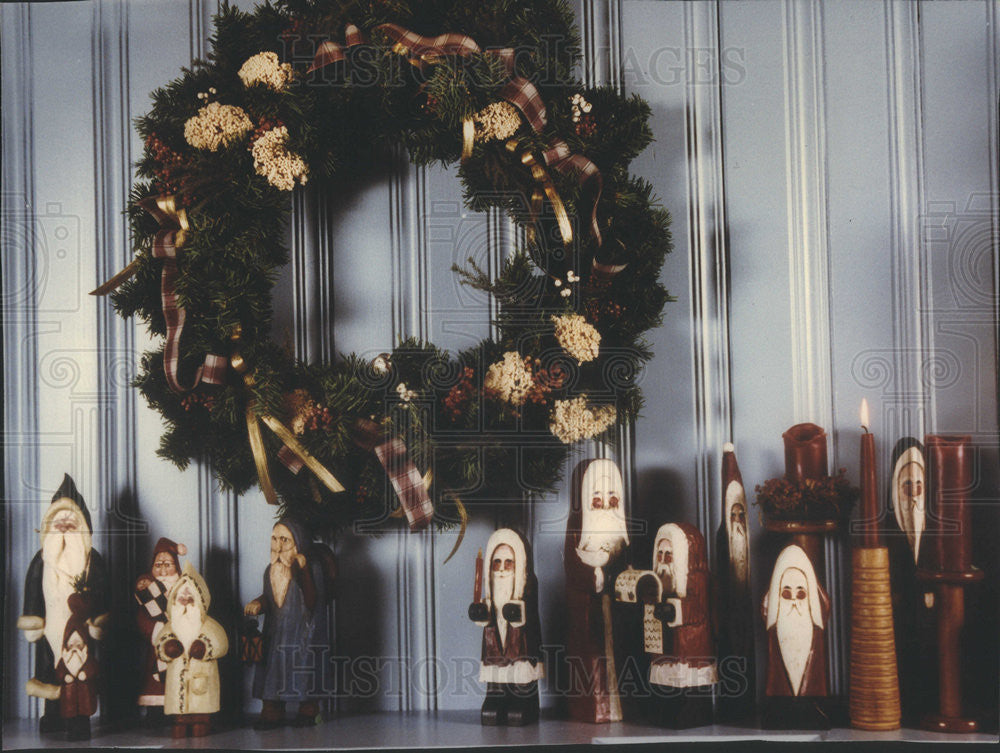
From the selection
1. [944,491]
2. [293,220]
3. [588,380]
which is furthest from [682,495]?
[293,220]

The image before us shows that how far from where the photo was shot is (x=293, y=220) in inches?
50.9

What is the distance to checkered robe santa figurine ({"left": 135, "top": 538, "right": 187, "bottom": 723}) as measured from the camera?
1194 mm

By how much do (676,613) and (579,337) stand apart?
1.34 ft

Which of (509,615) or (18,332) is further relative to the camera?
(18,332)

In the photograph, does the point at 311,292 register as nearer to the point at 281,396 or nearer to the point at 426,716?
the point at 281,396

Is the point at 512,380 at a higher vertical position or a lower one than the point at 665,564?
higher

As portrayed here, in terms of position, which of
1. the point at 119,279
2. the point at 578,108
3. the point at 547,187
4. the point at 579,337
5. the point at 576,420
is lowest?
the point at 576,420

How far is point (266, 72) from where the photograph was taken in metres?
1.15

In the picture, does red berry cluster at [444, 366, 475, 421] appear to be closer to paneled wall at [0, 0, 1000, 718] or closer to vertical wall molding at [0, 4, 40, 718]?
paneled wall at [0, 0, 1000, 718]

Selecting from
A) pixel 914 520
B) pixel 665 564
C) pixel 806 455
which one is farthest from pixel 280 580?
pixel 914 520

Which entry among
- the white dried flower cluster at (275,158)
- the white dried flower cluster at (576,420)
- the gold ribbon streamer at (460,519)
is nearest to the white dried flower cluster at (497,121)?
the white dried flower cluster at (275,158)

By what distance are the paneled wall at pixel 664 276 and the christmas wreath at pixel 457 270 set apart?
0.08 metres

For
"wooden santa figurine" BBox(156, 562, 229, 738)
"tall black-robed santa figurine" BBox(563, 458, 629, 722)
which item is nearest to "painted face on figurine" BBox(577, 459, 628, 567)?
"tall black-robed santa figurine" BBox(563, 458, 629, 722)

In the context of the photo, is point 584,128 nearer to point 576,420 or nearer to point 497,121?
point 497,121
